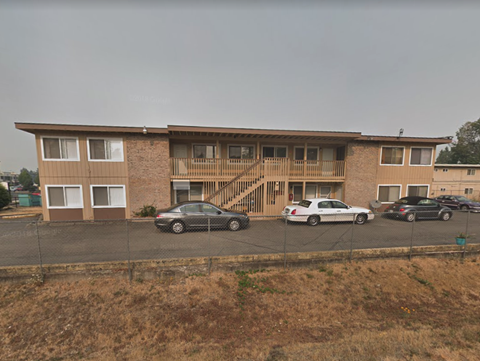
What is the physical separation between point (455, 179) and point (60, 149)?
3816 centimetres

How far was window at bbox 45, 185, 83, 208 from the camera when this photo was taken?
10320 mm

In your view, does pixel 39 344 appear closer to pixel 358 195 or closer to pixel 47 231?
pixel 47 231

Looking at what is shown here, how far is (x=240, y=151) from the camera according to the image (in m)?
13.1

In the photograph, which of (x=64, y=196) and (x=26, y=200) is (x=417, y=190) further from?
(x=26, y=200)

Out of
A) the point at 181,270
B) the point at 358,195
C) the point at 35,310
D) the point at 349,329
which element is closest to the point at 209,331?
the point at 181,270

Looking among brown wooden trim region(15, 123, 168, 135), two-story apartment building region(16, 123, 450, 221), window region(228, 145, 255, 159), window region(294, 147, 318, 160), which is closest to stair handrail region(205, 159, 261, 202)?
two-story apartment building region(16, 123, 450, 221)

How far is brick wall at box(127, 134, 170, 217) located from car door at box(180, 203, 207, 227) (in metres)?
3.87

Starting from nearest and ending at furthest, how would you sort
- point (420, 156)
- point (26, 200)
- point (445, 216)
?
point (445, 216) < point (420, 156) < point (26, 200)

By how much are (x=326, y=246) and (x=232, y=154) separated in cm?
860

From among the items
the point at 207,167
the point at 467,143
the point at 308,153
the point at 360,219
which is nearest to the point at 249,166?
the point at 207,167

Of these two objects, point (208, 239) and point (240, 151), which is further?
point (240, 151)

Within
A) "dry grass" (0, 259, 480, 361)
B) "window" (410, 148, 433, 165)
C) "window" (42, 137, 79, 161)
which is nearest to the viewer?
"dry grass" (0, 259, 480, 361)

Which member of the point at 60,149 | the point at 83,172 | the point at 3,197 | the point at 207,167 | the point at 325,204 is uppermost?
the point at 60,149

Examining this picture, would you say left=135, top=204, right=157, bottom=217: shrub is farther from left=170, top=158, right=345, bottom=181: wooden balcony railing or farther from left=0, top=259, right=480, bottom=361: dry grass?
left=0, top=259, right=480, bottom=361: dry grass
